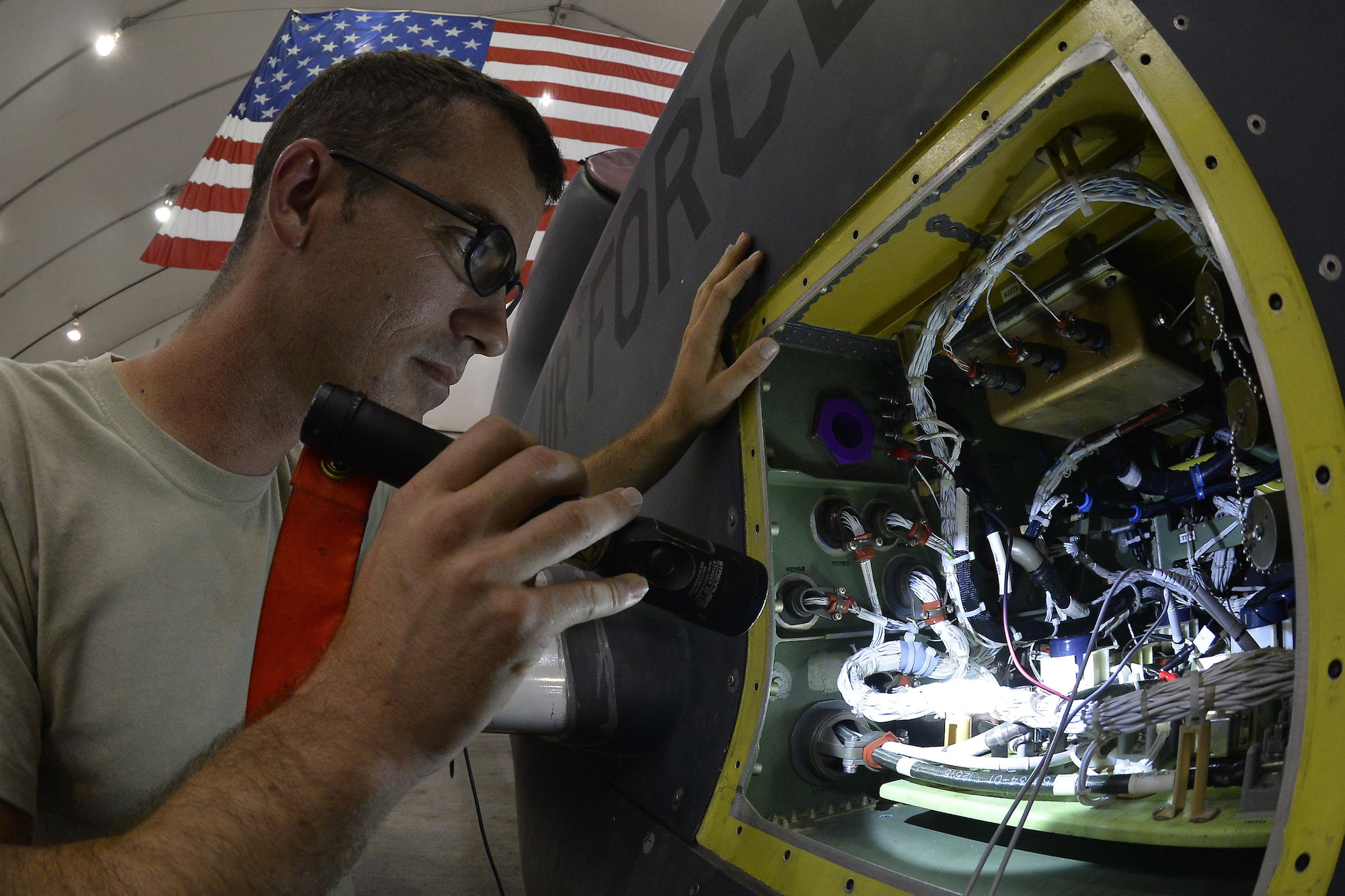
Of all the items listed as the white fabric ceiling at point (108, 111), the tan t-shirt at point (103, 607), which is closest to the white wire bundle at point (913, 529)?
the tan t-shirt at point (103, 607)

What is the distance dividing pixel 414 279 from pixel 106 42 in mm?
8937

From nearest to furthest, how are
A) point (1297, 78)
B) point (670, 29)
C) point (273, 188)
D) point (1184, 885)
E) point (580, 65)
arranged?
point (1297, 78) < point (1184, 885) < point (273, 188) < point (580, 65) < point (670, 29)

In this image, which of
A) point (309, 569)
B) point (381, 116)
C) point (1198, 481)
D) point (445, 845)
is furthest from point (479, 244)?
point (445, 845)

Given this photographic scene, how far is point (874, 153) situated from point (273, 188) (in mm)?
812

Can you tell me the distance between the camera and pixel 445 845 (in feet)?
10.6

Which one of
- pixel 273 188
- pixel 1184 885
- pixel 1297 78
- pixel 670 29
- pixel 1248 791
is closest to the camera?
pixel 1297 78

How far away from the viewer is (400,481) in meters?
0.80

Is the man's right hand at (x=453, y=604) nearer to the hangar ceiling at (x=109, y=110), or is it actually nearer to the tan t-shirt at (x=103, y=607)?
the tan t-shirt at (x=103, y=607)

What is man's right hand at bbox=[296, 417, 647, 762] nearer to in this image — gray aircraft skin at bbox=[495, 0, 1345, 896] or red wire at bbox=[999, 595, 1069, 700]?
gray aircraft skin at bbox=[495, 0, 1345, 896]

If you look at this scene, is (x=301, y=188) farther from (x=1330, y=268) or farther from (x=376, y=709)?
(x=1330, y=268)

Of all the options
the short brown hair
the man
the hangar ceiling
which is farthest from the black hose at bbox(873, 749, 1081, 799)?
the hangar ceiling

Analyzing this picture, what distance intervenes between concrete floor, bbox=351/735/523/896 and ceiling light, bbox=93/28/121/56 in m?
7.63

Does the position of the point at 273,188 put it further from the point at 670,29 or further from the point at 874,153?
the point at 670,29

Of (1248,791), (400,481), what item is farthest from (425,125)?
(1248,791)
